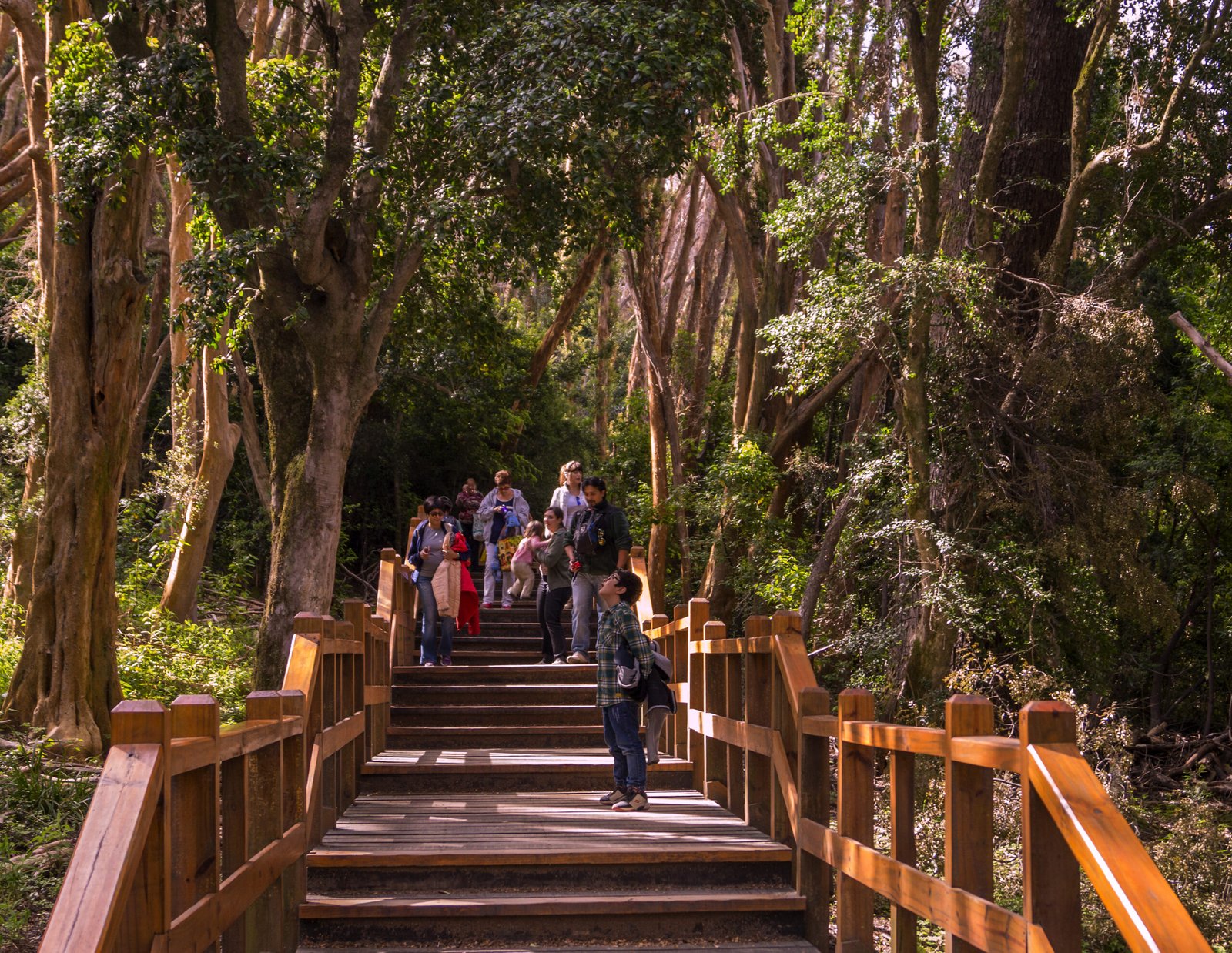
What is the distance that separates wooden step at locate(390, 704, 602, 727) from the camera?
33.6 feet

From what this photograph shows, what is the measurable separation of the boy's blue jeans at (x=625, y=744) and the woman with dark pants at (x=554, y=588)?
3168 millimetres

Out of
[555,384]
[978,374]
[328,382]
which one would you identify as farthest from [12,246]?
[978,374]

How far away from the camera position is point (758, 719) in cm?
656

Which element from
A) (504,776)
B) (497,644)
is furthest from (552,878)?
(497,644)

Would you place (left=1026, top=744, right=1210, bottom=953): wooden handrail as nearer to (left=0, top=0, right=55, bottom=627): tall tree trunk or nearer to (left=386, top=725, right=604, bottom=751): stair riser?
(left=386, top=725, right=604, bottom=751): stair riser

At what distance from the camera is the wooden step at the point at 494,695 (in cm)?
1058

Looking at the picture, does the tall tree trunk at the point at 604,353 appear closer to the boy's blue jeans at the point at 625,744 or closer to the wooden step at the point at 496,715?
the wooden step at the point at 496,715

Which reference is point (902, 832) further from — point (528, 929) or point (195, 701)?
point (195, 701)

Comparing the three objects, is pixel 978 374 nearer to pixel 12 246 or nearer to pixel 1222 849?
pixel 1222 849

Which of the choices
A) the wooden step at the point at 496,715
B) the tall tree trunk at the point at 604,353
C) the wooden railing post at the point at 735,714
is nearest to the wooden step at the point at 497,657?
the wooden step at the point at 496,715

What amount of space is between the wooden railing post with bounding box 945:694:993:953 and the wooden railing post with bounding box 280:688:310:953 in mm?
2748

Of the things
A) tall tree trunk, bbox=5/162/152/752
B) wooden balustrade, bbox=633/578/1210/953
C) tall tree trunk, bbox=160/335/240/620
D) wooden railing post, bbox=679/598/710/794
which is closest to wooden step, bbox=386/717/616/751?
wooden railing post, bbox=679/598/710/794

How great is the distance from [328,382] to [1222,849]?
353 inches

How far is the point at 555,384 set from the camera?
25938 millimetres
